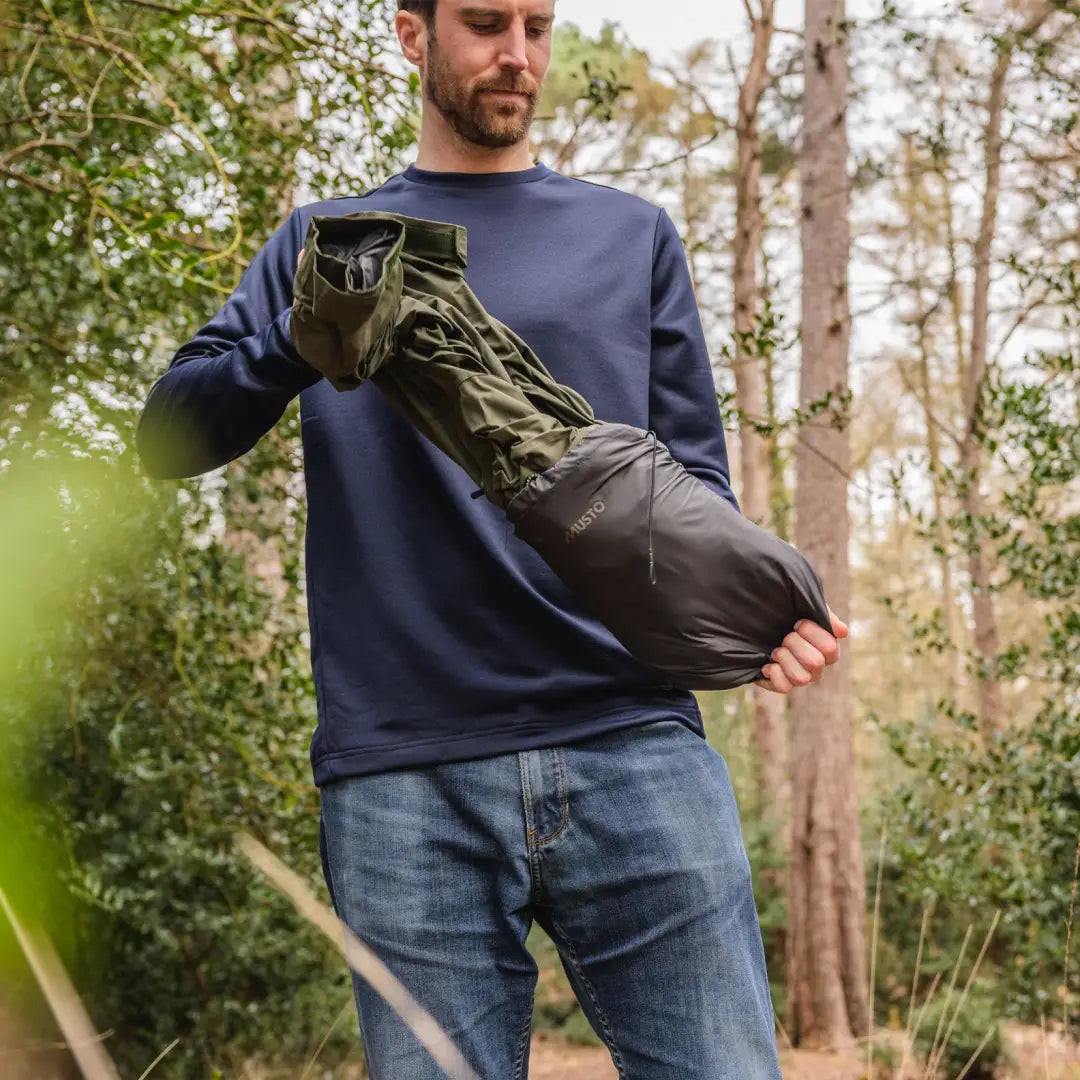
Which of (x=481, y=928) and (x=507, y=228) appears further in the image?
(x=507, y=228)

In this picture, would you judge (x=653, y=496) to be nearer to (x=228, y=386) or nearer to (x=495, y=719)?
(x=495, y=719)

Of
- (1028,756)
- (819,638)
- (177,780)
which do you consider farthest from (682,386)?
(1028,756)

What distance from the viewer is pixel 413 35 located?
1.77 meters

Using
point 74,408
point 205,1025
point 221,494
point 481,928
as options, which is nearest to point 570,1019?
point 205,1025

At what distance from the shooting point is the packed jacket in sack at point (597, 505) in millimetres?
1347

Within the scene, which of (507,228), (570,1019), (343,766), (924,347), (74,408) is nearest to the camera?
(343,766)

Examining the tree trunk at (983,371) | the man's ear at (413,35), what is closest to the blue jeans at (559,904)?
the man's ear at (413,35)

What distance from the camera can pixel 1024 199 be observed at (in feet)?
40.5

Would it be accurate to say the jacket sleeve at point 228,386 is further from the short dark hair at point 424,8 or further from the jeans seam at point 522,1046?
the jeans seam at point 522,1046

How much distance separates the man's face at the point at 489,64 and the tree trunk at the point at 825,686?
618 centimetres

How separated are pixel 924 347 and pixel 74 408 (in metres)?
13.2

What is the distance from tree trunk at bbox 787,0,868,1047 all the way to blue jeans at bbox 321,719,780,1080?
256 inches

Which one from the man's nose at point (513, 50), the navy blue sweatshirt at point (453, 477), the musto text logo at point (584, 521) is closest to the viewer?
the musto text logo at point (584, 521)

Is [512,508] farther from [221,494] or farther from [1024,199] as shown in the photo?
[1024,199]
